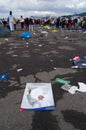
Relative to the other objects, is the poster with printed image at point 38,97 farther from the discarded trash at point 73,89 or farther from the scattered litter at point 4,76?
the scattered litter at point 4,76

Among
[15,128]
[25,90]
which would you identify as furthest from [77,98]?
[15,128]

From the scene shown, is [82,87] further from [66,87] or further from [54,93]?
[54,93]

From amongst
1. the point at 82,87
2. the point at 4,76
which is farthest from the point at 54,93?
the point at 4,76

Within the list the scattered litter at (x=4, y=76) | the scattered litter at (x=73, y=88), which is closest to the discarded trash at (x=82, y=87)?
the scattered litter at (x=73, y=88)

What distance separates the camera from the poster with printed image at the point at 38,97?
455cm

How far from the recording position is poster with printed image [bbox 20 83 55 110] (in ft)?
14.9

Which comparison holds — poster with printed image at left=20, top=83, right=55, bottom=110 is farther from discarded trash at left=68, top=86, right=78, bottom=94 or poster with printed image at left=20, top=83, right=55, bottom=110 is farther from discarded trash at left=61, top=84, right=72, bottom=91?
discarded trash at left=68, top=86, right=78, bottom=94

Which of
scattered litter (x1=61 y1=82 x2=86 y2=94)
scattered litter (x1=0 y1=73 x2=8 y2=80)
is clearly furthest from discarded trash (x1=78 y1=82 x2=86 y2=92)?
scattered litter (x1=0 y1=73 x2=8 y2=80)

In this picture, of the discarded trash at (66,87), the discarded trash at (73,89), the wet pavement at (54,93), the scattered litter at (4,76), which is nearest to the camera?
the wet pavement at (54,93)

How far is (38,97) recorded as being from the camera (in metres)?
4.98

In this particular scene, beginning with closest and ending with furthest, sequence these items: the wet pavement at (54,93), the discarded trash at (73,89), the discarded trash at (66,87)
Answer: the wet pavement at (54,93) < the discarded trash at (73,89) < the discarded trash at (66,87)

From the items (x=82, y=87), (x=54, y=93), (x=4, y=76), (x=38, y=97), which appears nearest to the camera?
(x=38, y=97)

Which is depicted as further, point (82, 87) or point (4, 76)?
point (4, 76)

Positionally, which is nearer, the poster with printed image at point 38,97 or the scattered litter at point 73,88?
the poster with printed image at point 38,97
